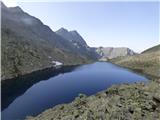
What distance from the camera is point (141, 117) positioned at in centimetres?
3566

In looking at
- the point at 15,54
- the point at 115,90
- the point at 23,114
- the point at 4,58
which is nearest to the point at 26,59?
the point at 15,54

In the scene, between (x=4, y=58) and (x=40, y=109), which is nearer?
(x=40, y=109)

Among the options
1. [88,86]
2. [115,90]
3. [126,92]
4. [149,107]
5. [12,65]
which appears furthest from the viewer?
[12,65]

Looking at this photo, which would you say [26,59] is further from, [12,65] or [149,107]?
[149,107]

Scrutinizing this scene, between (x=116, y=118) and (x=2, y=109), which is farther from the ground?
(x=116, y=118)

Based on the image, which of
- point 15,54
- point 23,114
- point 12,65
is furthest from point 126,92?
point 15,54

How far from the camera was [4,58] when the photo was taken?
161 metres

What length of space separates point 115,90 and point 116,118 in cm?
1525

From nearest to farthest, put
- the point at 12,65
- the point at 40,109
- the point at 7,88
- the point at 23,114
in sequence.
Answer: the point at 23,114, the point at 40,109, the point at 7,88, the point at 12,65

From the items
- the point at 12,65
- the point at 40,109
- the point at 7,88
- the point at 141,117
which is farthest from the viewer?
the point at 12,65

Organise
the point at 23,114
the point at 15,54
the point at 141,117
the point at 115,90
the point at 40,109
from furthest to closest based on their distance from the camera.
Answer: the point at 15,54
the point at 40,109
the point at 23,114
the point at 115,90
the point at 141,117

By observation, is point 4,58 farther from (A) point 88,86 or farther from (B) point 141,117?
(B) point 141,117

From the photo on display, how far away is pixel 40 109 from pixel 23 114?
24.1ft

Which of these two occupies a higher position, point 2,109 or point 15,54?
point 15,54
